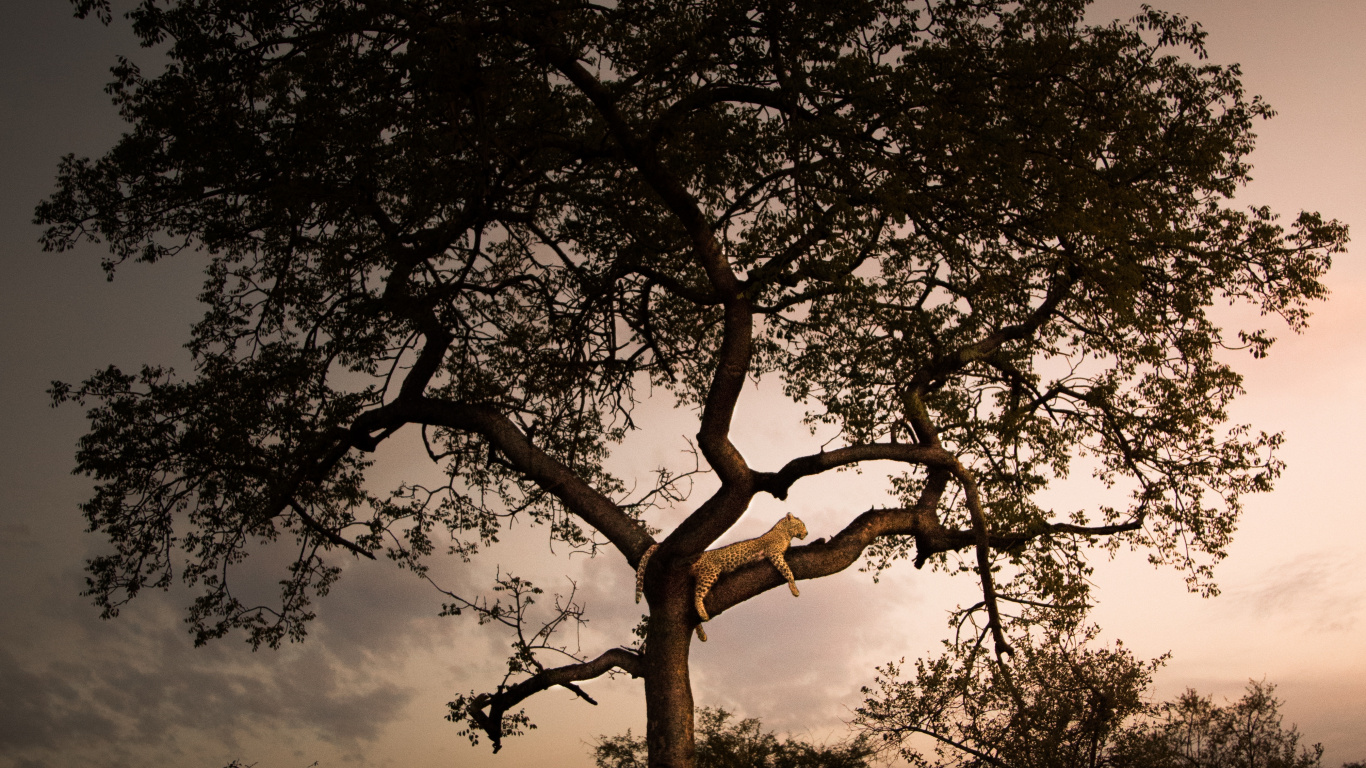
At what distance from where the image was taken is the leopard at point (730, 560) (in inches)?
314

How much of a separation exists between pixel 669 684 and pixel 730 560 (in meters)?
1.13

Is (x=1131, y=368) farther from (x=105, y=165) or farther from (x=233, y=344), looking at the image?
(x=105, y=165)

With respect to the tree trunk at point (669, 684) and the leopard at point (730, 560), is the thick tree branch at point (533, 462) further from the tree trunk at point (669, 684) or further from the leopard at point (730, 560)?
the tree trunk at point (669, 684)

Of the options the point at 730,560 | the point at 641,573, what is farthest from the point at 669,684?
the point at 730,560

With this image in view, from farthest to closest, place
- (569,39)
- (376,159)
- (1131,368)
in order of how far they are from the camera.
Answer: (1131,368)
(376,159)
(569,39)

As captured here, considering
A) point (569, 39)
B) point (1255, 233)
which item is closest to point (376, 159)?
point (569, 39)

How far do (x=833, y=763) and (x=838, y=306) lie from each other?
569 centimetres

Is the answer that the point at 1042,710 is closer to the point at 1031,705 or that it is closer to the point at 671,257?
the point at 1031,705

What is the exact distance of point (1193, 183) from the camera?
30.2 ft

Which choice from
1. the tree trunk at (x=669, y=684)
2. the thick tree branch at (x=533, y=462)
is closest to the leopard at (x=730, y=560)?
the tree trunk at (x=669, y=684)

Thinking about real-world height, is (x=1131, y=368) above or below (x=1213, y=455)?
above

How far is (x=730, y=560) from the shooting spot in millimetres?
8117

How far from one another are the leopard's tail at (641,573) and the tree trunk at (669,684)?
0.19 m

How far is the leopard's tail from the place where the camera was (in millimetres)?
8250
